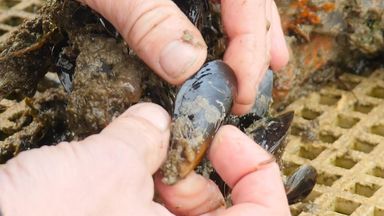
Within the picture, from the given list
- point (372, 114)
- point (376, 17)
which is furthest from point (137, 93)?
point (376, 17)

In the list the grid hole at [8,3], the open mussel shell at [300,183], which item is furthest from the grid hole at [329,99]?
the grid hole at [8,3]

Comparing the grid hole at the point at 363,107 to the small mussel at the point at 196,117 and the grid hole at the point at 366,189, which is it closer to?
the grid hole at the point at 366,189

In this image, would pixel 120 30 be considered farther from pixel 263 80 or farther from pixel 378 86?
pixel 378 86

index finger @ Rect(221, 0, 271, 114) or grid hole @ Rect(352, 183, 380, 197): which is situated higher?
index finger @ Rect(221, 0, 271, 114)

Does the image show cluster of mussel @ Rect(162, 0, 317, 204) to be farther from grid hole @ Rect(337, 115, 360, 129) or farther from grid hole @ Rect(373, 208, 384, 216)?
grid hole @ Rect(337, 115, 360, 129)

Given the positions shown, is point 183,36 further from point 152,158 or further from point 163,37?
point 152,158

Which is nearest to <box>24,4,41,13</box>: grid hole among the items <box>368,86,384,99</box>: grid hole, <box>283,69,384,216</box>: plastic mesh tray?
<box>283,69,384,216</box>: plastic mesh tray
